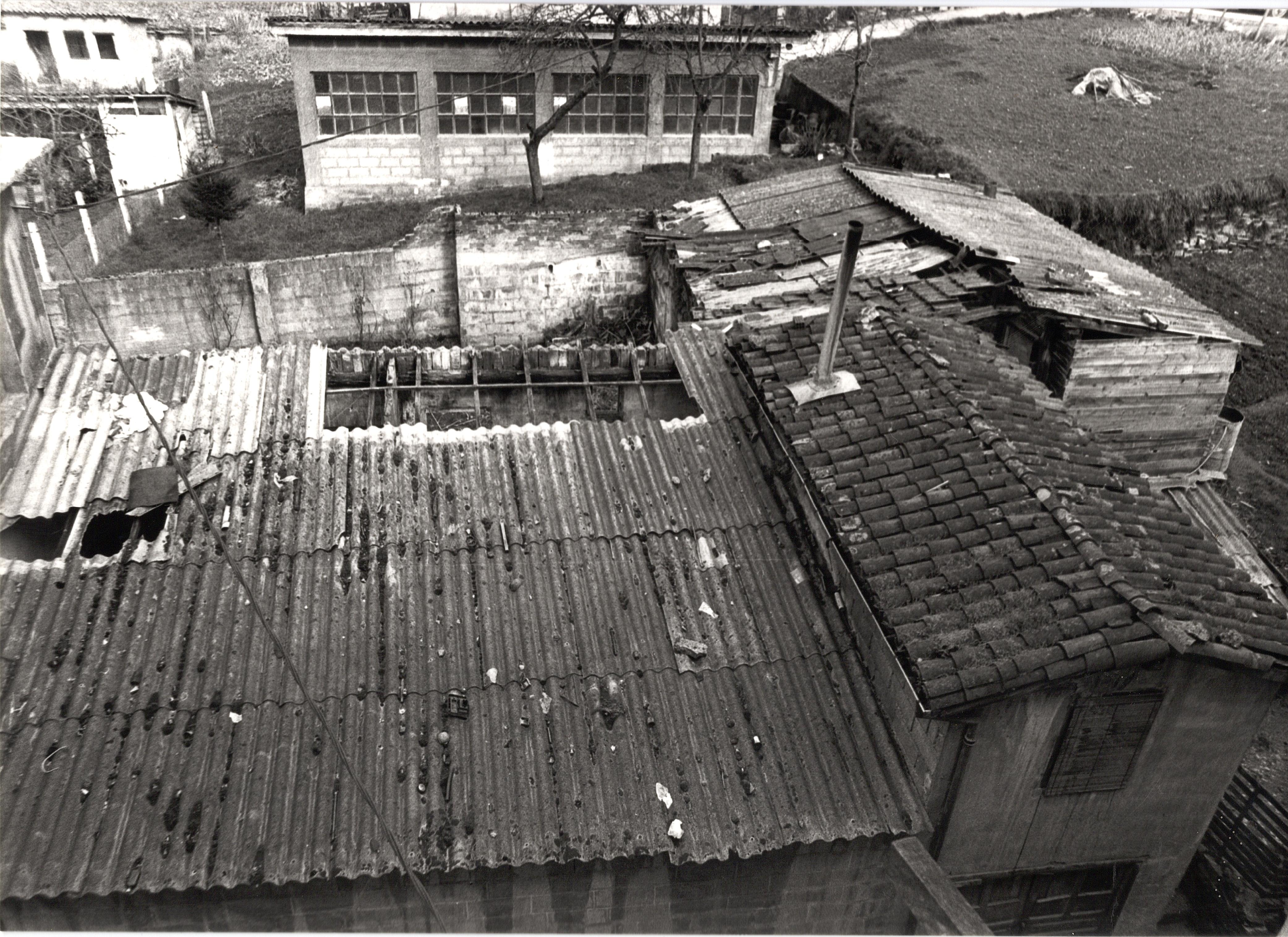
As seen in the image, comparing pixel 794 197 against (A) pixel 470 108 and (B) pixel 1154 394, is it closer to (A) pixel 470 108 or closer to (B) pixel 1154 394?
(B) pixel 1154 394

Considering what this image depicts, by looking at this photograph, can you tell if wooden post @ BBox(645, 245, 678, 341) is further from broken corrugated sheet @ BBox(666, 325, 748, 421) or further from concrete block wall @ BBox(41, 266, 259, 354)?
concrete block wall @ BBox(41, 266, 259, 354)

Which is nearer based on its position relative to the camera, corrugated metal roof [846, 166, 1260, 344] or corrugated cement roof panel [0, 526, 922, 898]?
corrugated cement roof panel [0, 526, 922, 898]

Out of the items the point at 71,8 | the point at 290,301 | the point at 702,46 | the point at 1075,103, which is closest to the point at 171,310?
the point at 290,301

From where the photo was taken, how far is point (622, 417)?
1016cm

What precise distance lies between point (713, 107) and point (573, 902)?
2245 centimetres

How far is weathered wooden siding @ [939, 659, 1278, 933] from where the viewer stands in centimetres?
561

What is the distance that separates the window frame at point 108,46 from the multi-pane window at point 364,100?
15.7 m

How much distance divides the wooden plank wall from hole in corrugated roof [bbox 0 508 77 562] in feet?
35.0

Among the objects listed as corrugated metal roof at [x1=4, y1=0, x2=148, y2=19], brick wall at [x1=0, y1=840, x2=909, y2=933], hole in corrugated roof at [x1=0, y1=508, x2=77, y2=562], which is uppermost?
corrugated metal roof at [x1=4, y1=0, x2=148, y2=19]

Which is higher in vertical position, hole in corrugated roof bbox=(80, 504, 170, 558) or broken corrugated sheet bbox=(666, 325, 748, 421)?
broken corrugated sheet bbox=(666, 325, 748, 421)

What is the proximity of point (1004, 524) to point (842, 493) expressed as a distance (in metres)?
1.18

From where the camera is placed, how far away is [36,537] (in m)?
7.54

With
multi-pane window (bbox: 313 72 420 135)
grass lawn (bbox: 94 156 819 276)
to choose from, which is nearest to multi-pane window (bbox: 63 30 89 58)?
grass lawn (bbox: 94 156 819 276)

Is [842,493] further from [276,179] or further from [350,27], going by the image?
[276,179]
